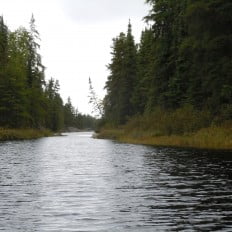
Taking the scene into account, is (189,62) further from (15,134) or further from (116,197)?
(116,197)

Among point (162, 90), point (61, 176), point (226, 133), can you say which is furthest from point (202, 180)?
point (162, 90)

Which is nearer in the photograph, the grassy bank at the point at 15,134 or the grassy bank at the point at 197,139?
the grassy bank at the point at 197,139

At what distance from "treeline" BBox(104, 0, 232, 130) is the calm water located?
1709cm

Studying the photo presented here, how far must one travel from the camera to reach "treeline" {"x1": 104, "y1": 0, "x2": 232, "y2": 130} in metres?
40.2

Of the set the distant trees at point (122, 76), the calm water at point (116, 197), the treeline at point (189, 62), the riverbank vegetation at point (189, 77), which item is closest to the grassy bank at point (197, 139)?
the riverbank vegetation at point (189, 77)

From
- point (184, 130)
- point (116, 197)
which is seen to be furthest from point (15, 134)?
point (116, 197)

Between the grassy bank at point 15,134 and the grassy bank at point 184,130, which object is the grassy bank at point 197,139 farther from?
the grassy bank at point 15,134

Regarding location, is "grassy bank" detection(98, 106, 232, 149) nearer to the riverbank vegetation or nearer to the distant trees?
the riverbank vegetation

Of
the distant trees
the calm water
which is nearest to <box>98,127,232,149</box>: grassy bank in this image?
Answer: the calm water

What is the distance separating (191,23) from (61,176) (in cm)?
2450

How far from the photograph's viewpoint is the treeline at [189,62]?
4019cm

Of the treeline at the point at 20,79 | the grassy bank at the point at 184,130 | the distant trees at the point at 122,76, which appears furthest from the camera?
the distant trees at the point at 122,76

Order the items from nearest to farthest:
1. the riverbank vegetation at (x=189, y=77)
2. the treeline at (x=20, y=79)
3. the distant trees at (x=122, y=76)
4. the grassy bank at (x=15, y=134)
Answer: the riverbank vegetation at (x=189, y=77) < the grassy bank at (x=15, y=134) < the treeline at (x=20, y=79) < the distant trees at (x=122, y=76)

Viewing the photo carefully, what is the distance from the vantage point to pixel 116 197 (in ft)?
51.4
